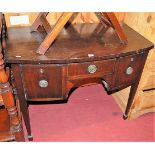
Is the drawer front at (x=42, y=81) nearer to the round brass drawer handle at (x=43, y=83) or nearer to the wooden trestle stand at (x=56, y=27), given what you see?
the round brass drawer handle at (x=43, y=83)

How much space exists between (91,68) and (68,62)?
17 cm

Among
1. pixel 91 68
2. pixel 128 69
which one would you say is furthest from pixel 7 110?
pixel 128 69

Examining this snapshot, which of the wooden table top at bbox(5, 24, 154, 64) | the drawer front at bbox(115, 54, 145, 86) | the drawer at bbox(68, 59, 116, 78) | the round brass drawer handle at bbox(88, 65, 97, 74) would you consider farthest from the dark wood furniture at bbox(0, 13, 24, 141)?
the drawer front at bbox(115, 54, 145, 86)

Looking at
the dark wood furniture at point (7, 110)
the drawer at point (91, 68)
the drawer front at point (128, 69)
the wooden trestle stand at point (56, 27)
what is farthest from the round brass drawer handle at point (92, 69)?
the dark wood furniture at point (7, 110)

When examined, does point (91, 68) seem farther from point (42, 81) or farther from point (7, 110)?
point (7, 110)

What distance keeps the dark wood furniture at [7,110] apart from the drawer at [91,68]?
40 cm

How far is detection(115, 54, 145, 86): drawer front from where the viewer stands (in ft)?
4.69

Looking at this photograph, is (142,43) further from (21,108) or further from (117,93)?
(21,108)

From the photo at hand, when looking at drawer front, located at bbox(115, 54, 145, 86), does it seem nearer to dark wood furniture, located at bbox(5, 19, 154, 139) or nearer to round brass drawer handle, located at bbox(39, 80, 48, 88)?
dark wood furniture, located at bbox(5, 19, 154, 139)

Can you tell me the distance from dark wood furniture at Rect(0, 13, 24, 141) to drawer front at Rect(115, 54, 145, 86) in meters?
0.72

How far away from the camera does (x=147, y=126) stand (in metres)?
1.89

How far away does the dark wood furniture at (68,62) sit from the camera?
50.0 inches
